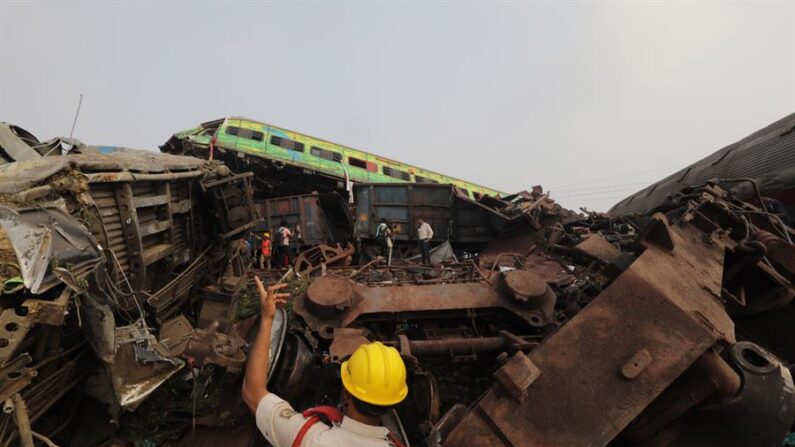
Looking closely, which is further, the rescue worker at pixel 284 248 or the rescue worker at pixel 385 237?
the rescue worker at pixel 284 248

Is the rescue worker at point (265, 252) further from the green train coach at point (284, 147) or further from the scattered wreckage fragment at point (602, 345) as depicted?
the scattered wreckage fragment at point (602, 345)

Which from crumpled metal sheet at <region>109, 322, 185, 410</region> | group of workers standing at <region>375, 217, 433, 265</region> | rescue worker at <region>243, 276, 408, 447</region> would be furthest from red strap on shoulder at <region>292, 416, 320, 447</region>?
group of workers standing at <region>375, 217, 433, 265</region>

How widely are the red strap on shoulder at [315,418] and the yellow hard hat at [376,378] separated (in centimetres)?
15

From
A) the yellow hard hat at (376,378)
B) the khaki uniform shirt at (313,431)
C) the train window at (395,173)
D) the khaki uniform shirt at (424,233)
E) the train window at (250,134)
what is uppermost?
the train window at (250,134)

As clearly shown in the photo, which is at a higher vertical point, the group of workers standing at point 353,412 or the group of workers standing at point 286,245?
the group of workers standing at point 353,412

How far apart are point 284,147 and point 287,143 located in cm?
29

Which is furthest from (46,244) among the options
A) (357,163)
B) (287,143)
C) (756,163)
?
(357,163)

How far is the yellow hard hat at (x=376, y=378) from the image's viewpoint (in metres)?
1.55

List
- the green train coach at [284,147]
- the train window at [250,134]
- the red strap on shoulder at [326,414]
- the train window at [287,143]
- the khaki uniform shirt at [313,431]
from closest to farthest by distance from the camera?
the khaki uniform shirt at [313,431], the red strap on shoulder at [326,414], the green train coach at [284,147], the train window at [250,134], the train window at [287,143]

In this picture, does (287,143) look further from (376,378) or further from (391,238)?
(376,378)

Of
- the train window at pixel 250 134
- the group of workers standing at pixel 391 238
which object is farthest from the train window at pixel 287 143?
the group of workers standing at pixel 391 238

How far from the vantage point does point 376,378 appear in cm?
156

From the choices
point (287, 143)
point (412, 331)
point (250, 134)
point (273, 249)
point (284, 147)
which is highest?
point (250, 134)

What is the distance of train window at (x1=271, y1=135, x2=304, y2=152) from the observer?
14.0 m
